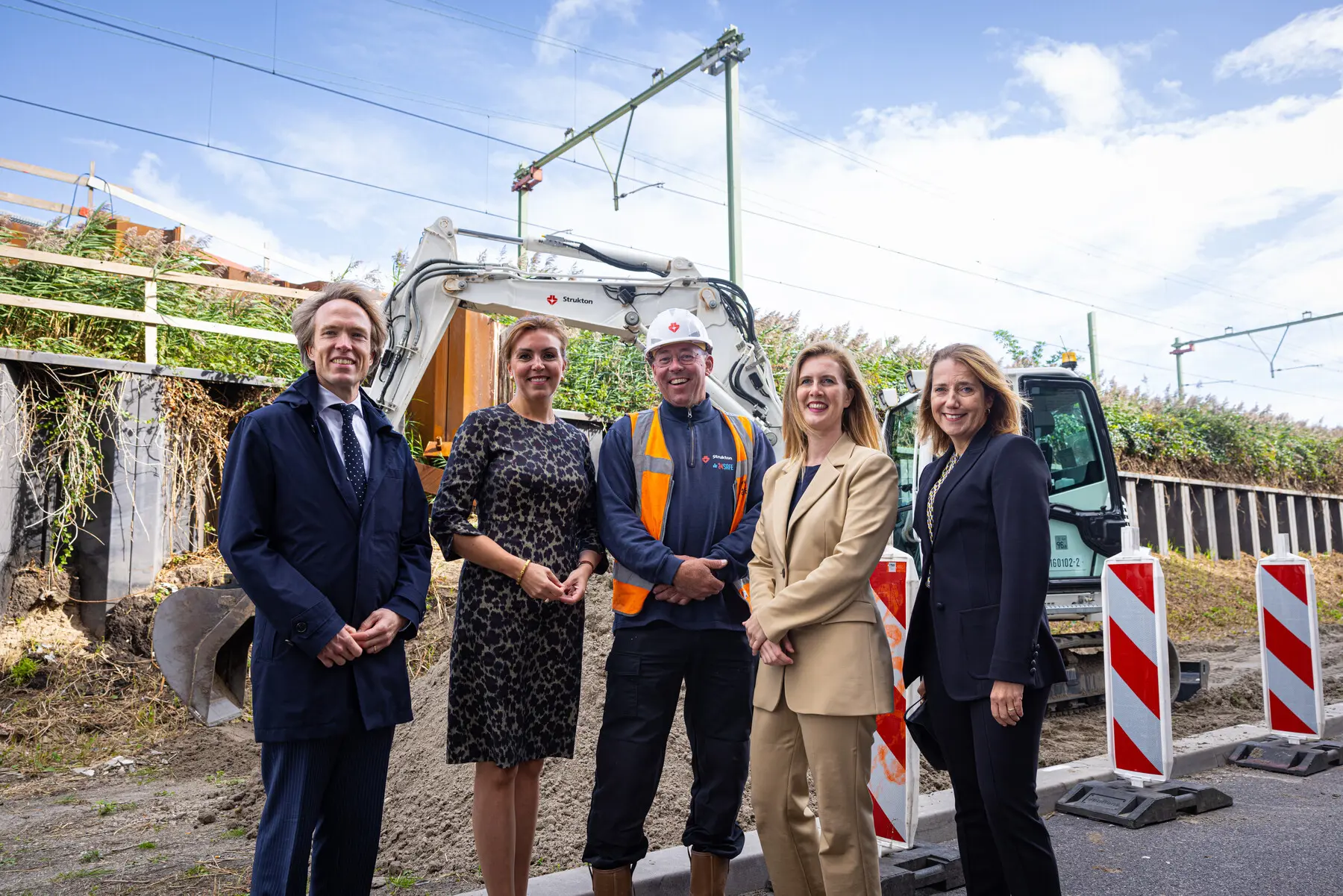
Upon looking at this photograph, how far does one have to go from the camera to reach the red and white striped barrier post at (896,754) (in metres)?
4.04

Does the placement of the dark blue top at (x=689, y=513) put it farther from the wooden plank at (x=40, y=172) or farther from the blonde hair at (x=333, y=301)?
the wooden plank at (x=40, y=172)

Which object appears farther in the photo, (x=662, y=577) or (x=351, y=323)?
(x=662, y=577)

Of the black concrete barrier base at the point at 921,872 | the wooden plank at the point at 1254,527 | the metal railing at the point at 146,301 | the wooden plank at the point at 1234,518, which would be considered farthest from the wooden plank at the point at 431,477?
the wooden plank at the point at 1254,527

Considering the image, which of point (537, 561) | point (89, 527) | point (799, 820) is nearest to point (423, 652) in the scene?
point (89, 527)

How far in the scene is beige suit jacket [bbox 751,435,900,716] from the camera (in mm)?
2855

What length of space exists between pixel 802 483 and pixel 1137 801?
9.94 feet

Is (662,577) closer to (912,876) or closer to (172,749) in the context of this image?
(912,876)

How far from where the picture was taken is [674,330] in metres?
3.49

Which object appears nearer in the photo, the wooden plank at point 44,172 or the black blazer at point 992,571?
the black blazer at point 992,571

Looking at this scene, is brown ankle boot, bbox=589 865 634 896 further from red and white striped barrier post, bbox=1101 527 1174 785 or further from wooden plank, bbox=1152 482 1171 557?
wooden plank, bbox=1152 482 1171 557

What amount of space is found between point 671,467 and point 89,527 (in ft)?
23.5

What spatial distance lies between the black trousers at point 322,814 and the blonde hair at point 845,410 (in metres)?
1.64

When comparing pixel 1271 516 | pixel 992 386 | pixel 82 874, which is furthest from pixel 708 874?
pixel 1271 516

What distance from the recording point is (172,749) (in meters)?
6.78
